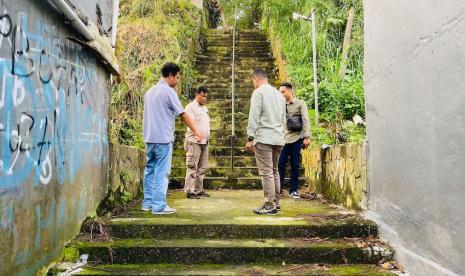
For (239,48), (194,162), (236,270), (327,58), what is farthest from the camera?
(239,48)

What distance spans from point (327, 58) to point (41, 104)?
819cm

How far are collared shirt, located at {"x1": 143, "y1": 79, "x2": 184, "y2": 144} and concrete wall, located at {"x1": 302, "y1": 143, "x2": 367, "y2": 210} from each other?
2.04m

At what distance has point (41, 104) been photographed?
117 inches

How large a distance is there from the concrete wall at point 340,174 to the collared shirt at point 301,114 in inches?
16.5

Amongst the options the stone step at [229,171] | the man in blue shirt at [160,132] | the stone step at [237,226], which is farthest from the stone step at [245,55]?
the stone step at [237,226]

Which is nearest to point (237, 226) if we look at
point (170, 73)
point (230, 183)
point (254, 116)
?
point (254, 116)

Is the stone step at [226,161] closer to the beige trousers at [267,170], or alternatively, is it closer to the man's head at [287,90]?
the man's head at [287,90]

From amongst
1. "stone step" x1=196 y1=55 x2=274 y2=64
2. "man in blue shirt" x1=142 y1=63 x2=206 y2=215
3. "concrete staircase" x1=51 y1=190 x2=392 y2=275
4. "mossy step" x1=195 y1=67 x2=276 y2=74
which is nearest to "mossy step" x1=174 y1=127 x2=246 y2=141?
"mossy step" x1=195 y1=67 x2=276 y2=74

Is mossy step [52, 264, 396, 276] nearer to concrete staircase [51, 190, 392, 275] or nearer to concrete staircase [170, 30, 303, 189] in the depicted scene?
concrete staircase [51, 190, 392, 275]

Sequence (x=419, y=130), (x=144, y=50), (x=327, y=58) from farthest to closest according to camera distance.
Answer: (x=327, y=58) → (x=144, y=50) → (x=419, y=130)

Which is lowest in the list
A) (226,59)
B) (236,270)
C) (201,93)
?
(236,270)

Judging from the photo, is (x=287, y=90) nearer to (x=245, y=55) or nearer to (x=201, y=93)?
(x=201, y=93)

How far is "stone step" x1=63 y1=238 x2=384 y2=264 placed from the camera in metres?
3.55

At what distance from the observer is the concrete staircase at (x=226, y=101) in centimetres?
718
